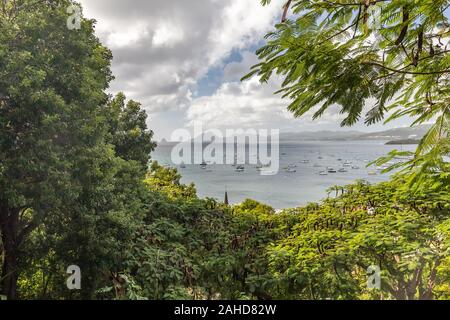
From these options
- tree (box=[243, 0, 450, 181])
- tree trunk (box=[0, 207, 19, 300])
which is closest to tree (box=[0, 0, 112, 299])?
tree trunk (box=[0, 207, 19, 300])

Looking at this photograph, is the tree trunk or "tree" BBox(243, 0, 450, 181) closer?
→ "tree" BBox(243, 0, 450, 181)

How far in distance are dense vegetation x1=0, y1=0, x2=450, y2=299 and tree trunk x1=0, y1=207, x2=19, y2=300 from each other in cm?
3

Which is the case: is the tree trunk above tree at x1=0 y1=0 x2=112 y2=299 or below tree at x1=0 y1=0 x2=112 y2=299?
below

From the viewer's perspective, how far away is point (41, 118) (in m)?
6.02

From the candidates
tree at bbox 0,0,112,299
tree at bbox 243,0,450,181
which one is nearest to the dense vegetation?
tree at bbox 0,0,112,299

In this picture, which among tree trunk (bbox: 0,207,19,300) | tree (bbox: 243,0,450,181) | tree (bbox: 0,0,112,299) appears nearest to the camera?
tree (bbox: 243,0,450,181)

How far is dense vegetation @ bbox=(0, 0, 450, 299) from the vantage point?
4789mm

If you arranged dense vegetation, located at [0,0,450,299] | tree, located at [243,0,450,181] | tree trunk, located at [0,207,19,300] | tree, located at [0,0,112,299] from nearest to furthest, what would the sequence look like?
tree, located at [243,0,450,181] < dense vegetation, located at [0,0,450,299] < tree, located at [0,0,112,299] < tree trunk, located at [0,207,19,300]

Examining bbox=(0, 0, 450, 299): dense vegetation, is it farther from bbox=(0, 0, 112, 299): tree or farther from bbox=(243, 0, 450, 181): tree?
bbox=(243, 0, 450, 181): tree

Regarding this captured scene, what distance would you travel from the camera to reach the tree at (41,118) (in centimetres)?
574

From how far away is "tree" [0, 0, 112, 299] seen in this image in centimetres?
574

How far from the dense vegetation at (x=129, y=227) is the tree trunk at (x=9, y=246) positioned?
0.10ft

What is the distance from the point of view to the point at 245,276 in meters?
5.86

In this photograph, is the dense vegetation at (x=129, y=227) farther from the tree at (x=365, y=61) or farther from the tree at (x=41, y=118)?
the tree at (x=365, y=61)
